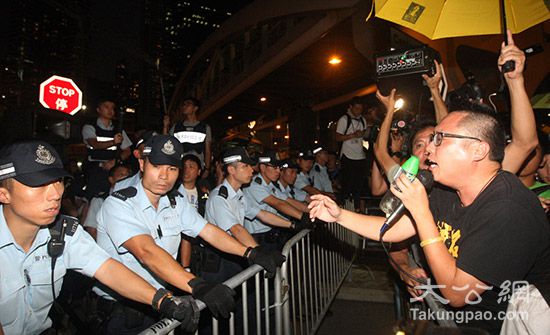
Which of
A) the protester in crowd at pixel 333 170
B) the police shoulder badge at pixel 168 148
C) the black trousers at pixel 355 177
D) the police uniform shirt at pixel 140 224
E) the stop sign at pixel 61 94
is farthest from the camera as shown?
the protester in crowd at pixel 333 170

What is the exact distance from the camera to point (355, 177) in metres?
8.36

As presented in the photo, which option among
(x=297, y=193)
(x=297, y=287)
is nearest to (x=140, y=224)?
(x=297, y=287)

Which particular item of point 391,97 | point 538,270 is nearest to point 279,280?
point 538,270

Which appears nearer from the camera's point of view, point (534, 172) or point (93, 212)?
point (534, 172)

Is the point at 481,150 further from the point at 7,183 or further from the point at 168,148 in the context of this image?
the point at 7,183

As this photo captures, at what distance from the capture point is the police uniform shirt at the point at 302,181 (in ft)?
28.7

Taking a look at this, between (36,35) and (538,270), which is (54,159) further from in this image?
(36,35)

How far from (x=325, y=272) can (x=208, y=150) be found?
4053 millimetres

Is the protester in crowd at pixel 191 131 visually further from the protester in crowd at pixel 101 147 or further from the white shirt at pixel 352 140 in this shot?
the white shirt at pixel 352 140

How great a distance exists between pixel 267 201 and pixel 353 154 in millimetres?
3373

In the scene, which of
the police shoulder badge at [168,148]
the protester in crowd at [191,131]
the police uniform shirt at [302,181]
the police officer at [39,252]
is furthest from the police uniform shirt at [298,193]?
the police officer at [39,252]

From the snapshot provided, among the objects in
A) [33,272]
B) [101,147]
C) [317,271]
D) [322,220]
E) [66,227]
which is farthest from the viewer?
[101,147]

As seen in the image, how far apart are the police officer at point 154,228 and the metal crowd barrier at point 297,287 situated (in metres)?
0.31

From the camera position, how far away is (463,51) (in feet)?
→ 27.3
